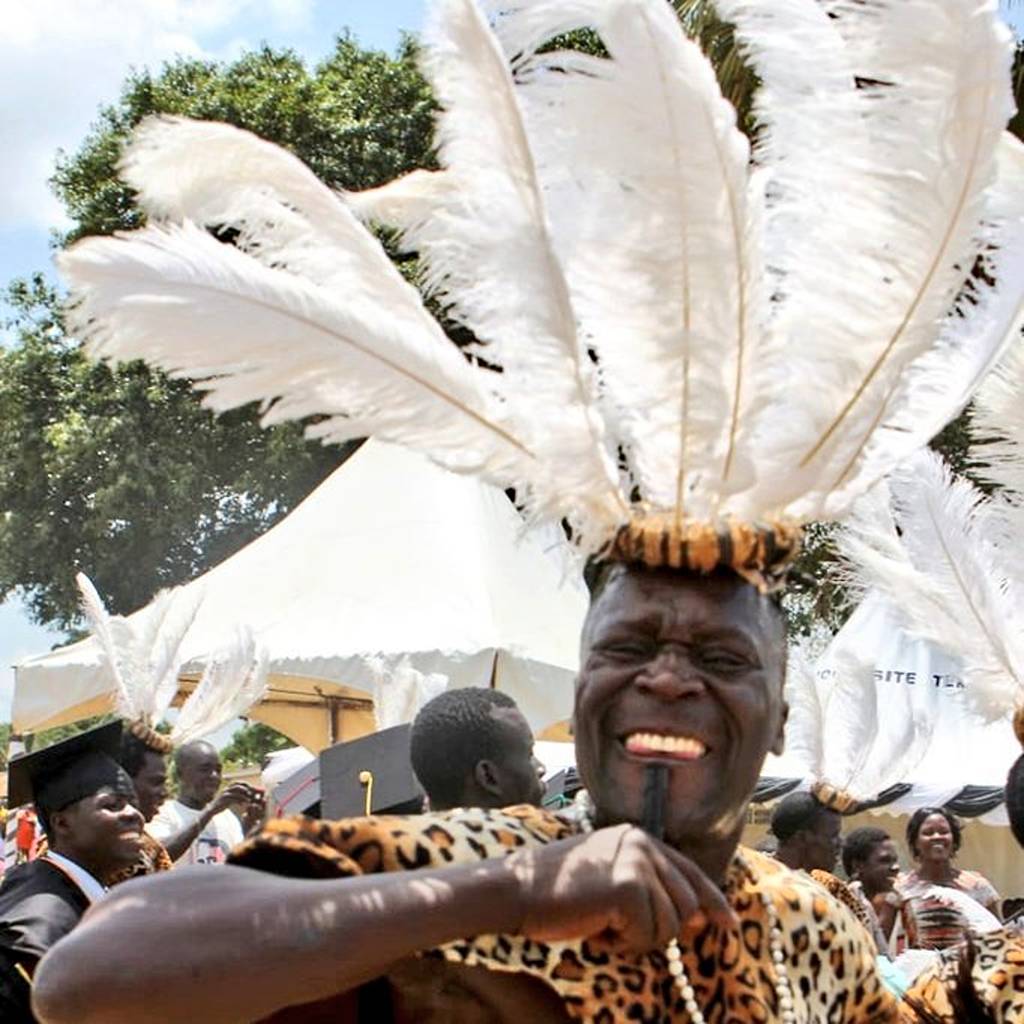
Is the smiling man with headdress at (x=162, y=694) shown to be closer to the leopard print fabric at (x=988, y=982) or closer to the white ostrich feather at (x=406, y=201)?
the leopard print fabric at (x=988, y=982)

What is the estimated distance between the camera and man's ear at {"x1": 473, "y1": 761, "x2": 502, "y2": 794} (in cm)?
476

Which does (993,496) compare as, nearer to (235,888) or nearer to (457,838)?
(457,838)

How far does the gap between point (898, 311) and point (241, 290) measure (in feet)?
3.19

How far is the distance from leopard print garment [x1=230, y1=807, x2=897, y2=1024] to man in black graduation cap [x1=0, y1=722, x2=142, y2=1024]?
3.04 meters

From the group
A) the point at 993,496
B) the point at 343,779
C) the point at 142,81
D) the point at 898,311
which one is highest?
the point at 142,81

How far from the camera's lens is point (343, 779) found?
218 inches

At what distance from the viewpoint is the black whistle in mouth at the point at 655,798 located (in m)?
2.28

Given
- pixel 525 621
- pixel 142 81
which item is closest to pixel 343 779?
pixel 525 621

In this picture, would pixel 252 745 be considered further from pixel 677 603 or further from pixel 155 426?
pixel 677 603

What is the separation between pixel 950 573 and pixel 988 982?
2.92ft

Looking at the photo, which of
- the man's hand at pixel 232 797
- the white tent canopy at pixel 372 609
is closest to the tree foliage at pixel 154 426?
the white tent canopy at pixel 372 609

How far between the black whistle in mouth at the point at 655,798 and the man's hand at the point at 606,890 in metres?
0.23

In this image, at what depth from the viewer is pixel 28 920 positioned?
198 inches

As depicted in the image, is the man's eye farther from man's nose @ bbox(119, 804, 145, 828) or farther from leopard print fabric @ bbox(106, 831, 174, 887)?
leopard print fabric @ bbox(106, 831, 174, 887)
